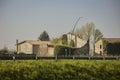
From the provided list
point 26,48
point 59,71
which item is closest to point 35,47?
point 26,48

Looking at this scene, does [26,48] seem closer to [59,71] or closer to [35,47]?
[35,47]

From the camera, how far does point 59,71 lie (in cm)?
1742

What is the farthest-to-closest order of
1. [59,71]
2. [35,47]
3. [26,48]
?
1. [35,47]
2. [26,48]
3. [59,71]

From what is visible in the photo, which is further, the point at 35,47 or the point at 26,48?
the point at 35,47

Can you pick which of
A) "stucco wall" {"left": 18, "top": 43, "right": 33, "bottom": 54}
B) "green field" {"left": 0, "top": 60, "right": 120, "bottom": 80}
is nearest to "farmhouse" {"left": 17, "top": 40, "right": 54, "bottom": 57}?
"stucco wall" {"left": 18, "top": 43, "right": 33, "bottom": 54}

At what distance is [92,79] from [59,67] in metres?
2.05

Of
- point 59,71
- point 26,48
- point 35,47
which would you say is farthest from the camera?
point 35,47

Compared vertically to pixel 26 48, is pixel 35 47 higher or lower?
higher

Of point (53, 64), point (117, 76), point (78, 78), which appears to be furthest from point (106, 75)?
point (53, 64)

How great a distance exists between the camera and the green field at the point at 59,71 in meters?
16.2

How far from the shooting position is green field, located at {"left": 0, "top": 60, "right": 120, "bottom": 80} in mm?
16203

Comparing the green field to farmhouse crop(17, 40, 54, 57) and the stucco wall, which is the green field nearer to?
farmhouse crop(17, 40, 54, 57)

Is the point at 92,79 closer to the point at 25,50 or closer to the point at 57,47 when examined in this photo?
the point at 57,47

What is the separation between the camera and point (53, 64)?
1848cm
